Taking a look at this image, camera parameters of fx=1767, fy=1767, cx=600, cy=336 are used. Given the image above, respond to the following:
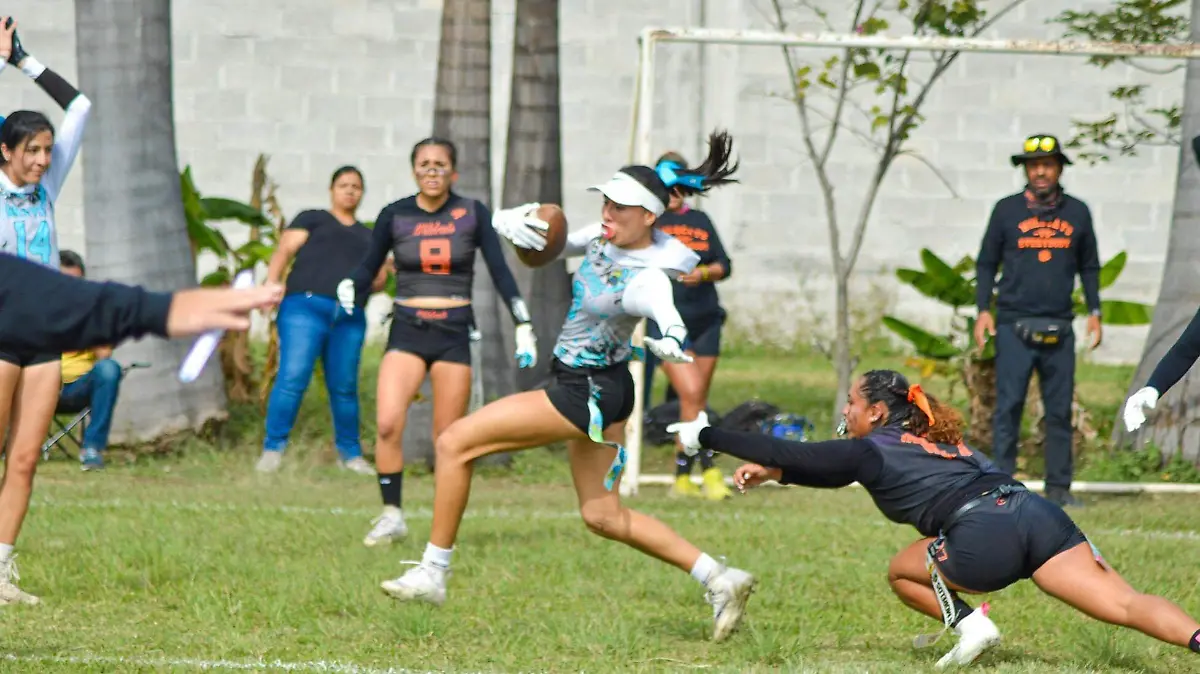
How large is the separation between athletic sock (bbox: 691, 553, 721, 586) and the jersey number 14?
2.88m

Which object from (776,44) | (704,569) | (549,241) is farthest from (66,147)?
(776,44)

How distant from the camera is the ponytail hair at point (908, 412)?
621cm

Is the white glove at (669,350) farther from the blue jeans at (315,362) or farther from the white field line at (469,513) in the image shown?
the blue jeans at (315,362)

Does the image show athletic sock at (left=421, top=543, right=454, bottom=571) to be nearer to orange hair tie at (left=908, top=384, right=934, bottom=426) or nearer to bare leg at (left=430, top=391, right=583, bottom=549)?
bare leg at (left=430, top=391, right=583, bottom=549)

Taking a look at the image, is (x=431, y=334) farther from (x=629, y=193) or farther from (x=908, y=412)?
(x=908, y=412)

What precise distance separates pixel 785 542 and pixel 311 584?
Result: 277 cm

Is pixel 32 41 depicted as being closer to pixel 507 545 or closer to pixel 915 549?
pixel 507 545

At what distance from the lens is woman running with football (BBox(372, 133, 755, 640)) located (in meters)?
7.02

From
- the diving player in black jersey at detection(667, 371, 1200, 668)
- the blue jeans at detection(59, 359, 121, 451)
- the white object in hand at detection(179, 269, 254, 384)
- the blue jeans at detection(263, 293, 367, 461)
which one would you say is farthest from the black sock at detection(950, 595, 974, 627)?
the blue jeans at detection(59, 359, 121, 451)

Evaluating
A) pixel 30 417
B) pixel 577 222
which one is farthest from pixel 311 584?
pixel 577 222

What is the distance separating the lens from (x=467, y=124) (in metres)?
13.0

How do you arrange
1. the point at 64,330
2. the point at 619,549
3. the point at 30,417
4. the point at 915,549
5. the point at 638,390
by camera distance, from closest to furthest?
the point at 64,330, the point at 915,549, the point at 30,417, the point at 619,549, the point at 638,390

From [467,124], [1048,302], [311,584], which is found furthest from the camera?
[467,124]

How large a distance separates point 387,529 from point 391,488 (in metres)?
0.27
